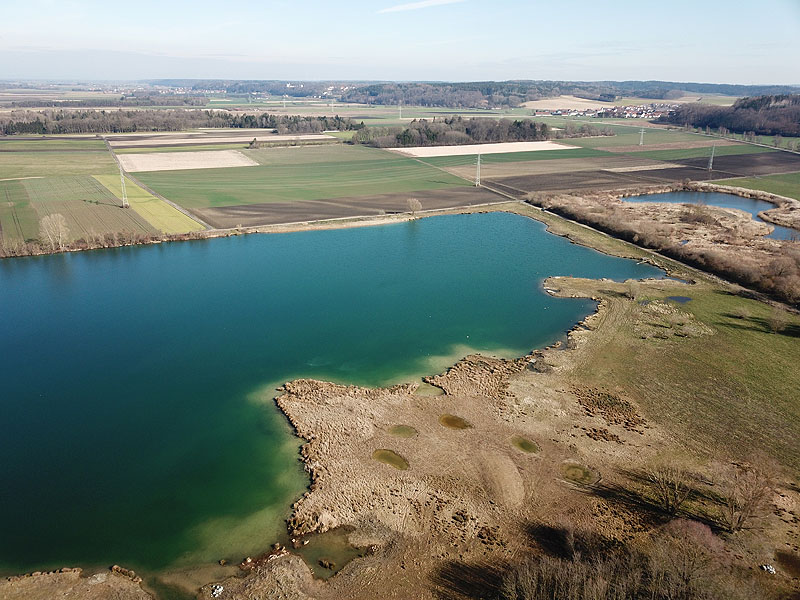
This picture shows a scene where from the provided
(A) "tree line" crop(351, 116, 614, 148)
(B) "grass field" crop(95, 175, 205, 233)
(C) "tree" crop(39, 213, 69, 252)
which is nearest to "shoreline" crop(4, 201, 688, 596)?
(B) "grass field" crop(95, 175, 205, 233)

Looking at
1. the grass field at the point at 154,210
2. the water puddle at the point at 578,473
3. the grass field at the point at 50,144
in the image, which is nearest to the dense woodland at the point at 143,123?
the grass field at the point at 50,144

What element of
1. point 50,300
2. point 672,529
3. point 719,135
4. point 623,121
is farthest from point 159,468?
point 623,121

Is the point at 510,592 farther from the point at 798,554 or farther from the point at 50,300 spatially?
the point at 50,300

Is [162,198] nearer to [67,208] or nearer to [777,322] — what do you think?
[67,208]

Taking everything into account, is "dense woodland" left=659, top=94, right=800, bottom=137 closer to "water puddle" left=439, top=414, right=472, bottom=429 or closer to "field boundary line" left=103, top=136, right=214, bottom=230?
"field boundary line" left=103, top=136, right=214, bottom=230

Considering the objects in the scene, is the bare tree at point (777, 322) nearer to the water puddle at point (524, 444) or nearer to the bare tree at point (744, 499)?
the bare tree at point (744, 499)

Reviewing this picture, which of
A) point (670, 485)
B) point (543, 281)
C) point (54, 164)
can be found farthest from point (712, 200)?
point (54, 164)

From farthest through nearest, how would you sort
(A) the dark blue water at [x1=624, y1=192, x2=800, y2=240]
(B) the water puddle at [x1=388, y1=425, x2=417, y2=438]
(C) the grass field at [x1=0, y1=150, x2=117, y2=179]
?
(C) the grass field at [x1=0, y1=150, x2=117, y2=179] → (A) the dark blue water at [x1=624, y1=192, x2=800, y2=240] → (B) the water puddle at [x1=388, y1=425, x2=417, y2=438]
